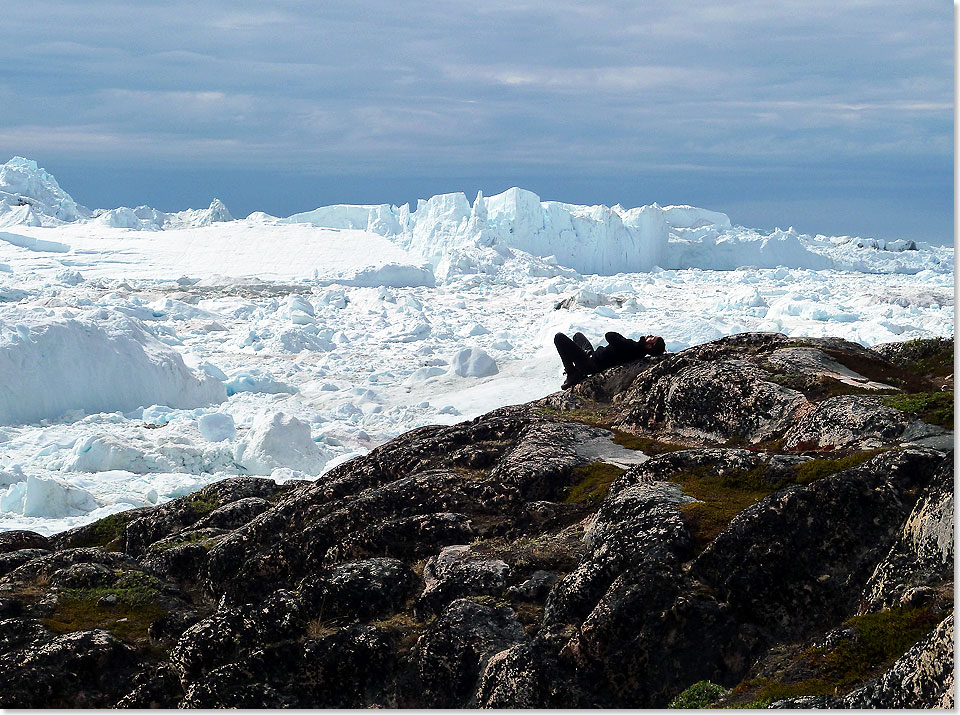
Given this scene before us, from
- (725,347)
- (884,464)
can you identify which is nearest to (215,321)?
(725,347)

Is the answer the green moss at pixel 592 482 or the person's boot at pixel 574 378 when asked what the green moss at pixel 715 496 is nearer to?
the green moss at pixel 592 482

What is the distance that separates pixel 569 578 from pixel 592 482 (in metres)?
1.86

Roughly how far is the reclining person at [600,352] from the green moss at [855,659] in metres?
6.40

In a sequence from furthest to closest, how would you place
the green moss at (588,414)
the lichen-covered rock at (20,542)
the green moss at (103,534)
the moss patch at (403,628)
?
1. the green moss at (103,534)
2. the green moss at (588,414)
3. the lichen-covered rock at (20,542)
4. the moss patch at (403,628)

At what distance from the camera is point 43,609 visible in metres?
6.99

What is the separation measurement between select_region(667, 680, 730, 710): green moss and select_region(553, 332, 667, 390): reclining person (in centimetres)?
637

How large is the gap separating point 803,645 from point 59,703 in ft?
16.0

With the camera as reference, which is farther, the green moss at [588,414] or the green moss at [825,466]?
the green moss at [588,414]

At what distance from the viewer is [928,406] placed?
24.0 feet

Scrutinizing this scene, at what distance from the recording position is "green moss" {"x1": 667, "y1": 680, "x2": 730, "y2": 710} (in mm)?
4801

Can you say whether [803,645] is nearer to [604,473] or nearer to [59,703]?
[604,473]

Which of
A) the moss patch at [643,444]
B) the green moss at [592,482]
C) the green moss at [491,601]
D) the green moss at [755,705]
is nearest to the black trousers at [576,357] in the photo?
the moss patch at [643,444]

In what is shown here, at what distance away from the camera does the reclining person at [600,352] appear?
1124cm

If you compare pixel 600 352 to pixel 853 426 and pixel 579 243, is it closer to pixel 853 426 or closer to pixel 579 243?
pixel 853 426
